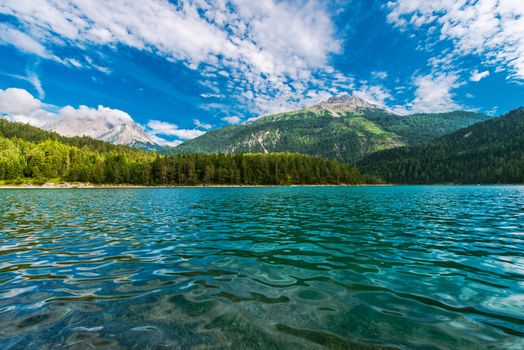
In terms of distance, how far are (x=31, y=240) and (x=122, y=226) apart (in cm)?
680

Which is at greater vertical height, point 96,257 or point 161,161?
point 161,161

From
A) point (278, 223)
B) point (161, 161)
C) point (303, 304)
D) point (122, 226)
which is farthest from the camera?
point (161, 161)

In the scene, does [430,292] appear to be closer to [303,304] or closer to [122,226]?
[303,304]

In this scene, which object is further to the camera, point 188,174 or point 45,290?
point 188,174

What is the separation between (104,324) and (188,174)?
18758 centimetres

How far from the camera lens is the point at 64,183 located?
538 ft

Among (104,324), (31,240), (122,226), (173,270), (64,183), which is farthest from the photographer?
(64,183)

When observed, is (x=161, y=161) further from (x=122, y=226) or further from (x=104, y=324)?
(x=104, y=324)

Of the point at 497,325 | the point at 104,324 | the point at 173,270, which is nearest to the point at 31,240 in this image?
the point at 173,270

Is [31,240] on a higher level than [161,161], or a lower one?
lower

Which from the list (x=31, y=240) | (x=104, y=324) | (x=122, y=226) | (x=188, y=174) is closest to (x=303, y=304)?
(x=104, y=324)

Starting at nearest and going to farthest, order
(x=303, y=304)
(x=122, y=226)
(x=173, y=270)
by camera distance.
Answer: (x=303, y=304)
(x=173, y=270)
(x=122, y=226)

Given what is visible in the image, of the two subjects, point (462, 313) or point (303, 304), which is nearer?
point (462, 313)

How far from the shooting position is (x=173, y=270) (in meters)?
11.7
